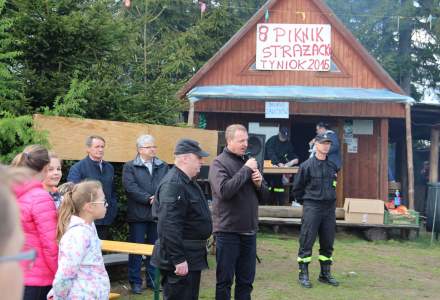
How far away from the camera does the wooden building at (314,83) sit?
639 inches

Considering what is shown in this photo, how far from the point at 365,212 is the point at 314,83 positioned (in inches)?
170

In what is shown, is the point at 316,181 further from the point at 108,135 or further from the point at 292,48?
the point at 292,48

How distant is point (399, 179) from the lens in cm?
2042

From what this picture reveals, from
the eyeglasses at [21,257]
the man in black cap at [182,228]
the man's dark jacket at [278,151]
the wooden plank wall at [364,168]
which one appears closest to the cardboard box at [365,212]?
the man's dark jacket at [278,151]

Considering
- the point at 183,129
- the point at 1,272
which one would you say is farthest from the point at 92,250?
the point at 183,129

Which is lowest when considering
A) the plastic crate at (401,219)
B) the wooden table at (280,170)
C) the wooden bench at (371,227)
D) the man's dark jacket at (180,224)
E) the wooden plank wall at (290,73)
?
the wooden bench at (371,227)

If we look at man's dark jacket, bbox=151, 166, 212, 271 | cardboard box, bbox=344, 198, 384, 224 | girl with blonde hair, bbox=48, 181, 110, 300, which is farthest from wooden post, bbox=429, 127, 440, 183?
girl with blonde hair, bbox=48, 181, 110, 300

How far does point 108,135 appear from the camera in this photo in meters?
8.16

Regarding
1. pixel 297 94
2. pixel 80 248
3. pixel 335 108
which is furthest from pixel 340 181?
pixel 80 248

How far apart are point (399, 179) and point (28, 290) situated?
57.1 feet

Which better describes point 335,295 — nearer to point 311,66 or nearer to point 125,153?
point 125,153

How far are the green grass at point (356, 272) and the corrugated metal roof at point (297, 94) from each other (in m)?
3.47

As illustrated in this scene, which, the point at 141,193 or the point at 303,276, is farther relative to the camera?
the point at 303,276

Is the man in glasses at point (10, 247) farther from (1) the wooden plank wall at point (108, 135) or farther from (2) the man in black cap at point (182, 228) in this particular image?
(1) the wooden plank wall at point (108, 135)
